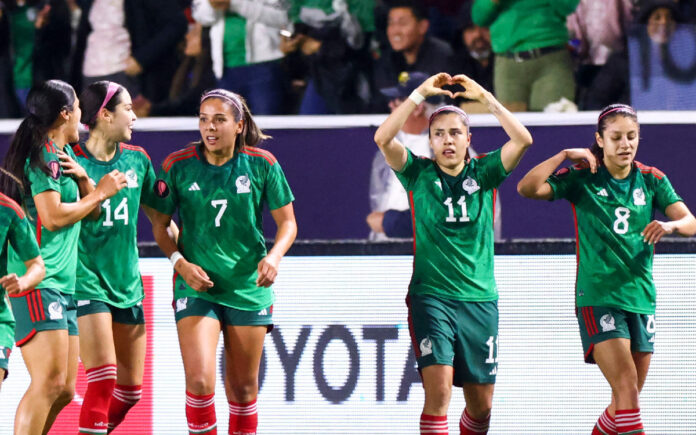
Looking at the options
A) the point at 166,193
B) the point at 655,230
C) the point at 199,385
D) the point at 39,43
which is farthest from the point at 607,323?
the point at 39,43

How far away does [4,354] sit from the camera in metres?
4.85

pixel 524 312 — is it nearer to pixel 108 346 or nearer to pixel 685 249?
pixel 685 249

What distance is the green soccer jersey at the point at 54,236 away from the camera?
5395 millimetres

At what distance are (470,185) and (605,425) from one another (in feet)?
5.39

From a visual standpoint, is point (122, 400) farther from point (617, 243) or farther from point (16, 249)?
point (617, 243)

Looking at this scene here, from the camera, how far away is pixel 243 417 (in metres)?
5.89

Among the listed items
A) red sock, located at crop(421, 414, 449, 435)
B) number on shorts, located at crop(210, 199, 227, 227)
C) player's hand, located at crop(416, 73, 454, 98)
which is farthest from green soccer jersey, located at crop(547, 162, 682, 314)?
number on shorts, located at crop(210, 199, 227, 227)

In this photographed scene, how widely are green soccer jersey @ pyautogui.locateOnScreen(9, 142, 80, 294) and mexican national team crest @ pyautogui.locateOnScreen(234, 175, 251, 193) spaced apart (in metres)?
0.88

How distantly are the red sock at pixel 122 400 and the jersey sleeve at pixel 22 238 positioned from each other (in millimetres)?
1472

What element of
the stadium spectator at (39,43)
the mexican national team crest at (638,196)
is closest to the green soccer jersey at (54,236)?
the mexican national team crest at (638,196)

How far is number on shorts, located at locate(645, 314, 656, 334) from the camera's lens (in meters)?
6.06

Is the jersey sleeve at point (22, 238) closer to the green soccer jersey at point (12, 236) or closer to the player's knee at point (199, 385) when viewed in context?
the green soccer jersey at point (12, 236)

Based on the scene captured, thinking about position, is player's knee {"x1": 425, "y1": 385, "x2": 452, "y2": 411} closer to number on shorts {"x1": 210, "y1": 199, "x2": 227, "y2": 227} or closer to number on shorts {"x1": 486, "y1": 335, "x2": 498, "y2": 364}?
number on shorts {"x1": 486, "y1": 335, "x2": 498, "y2": 364}

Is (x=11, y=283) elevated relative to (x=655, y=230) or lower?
lower
